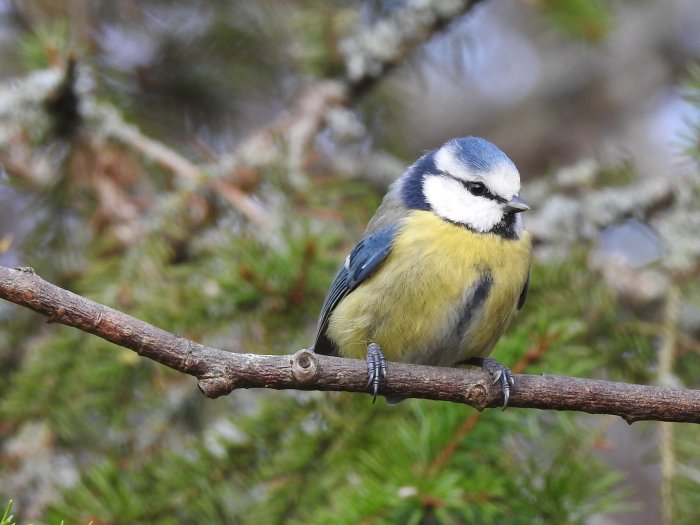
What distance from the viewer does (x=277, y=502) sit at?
1748mm

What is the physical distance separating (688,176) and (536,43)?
247 centimetres

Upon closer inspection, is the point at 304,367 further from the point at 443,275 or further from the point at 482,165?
the point at 482,165

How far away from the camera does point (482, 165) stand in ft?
6.27

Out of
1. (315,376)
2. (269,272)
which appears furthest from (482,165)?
Result: (315,376)

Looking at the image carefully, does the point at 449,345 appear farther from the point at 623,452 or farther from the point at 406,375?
the point at 623,452

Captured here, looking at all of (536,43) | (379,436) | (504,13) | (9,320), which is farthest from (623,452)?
(9,320)

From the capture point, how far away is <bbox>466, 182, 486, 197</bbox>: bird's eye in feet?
6.26

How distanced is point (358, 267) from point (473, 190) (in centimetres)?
32

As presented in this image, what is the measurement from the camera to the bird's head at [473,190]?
1.88 m

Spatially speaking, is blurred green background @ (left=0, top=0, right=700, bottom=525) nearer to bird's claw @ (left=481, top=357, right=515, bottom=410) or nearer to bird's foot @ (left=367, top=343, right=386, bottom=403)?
bird's claw @ (left=481, top=357, right=515, bottom=410)

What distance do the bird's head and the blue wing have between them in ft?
0.46

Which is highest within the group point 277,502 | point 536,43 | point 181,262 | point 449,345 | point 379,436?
point 536,43

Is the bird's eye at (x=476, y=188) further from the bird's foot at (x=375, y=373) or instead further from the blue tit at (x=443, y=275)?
the bird's foot at (x=375, y=373)

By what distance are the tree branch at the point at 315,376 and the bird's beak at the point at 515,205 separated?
0.47m
